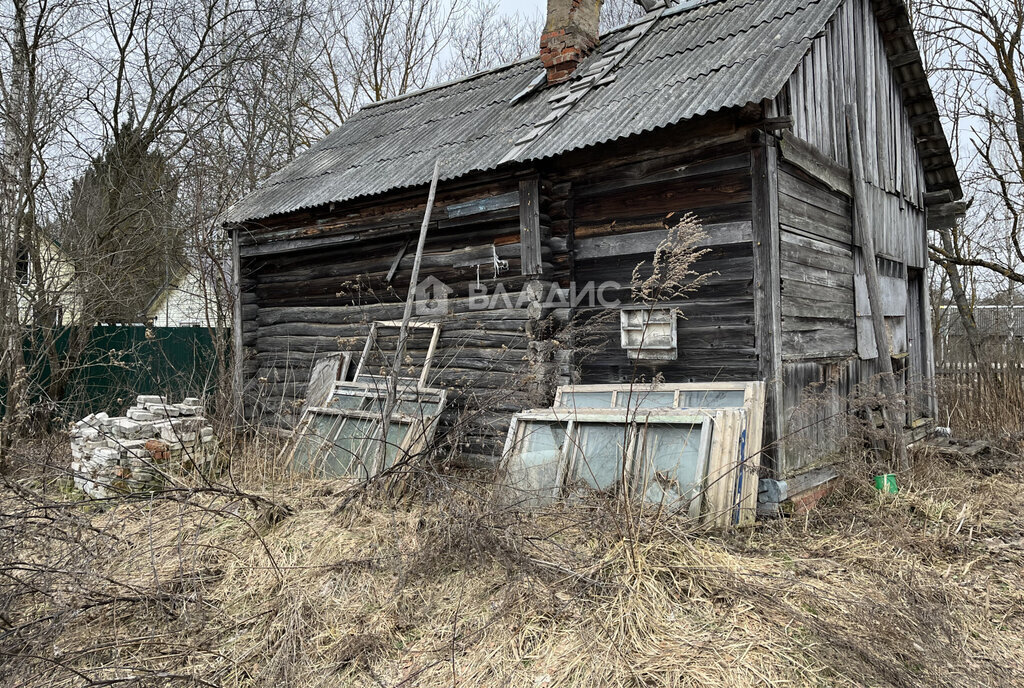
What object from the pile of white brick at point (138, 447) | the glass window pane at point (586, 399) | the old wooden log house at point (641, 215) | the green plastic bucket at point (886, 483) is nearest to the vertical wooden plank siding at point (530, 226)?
the old wooden log house at point (641, 215)

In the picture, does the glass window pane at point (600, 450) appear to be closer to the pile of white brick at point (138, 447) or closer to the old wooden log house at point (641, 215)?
the old wooden log house at point (641, 215)

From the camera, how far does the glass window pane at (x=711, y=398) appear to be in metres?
5.51

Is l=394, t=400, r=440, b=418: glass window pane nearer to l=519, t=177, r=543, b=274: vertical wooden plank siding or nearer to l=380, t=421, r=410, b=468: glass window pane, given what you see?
l=380, t=421, r=410, b=468: glass window pane

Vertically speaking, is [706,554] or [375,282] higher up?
[375,282]

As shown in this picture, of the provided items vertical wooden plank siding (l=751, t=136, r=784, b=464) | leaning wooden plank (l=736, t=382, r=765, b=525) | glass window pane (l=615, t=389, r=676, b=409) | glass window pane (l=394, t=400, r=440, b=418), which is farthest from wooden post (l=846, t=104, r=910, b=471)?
glass window pane (l=394, t=400, r=440, b=418)

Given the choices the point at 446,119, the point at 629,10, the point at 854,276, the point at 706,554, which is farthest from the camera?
the point at 629,10

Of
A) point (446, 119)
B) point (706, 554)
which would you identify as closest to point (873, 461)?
point (706, 554)

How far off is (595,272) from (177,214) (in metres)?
11.5

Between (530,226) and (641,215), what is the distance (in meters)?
1.05

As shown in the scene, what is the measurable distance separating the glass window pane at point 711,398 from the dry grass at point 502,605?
1.08 metres

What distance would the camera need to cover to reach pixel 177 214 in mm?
14836

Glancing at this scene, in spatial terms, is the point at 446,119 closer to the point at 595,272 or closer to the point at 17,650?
the point at 595,272

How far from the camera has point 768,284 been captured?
575 cm

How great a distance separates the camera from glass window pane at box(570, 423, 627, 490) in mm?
5207
